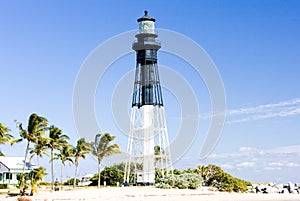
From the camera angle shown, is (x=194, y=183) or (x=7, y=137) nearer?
(x=7, y=137)

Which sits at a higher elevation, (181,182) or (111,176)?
(111,176)

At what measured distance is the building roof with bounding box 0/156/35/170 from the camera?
66.1 meters

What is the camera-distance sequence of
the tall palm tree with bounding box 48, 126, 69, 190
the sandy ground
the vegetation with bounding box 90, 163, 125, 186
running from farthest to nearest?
the vegetation with bounding box 90, 163, 125, 186
the tall palm tree with bounding box 48, 126, 69, 190
the sandy ground

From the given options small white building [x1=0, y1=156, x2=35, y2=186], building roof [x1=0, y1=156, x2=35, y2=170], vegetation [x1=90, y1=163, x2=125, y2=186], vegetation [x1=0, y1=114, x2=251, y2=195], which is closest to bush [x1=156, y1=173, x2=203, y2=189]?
vegetation [x1=0, y1=114, x2=251, y2=195]

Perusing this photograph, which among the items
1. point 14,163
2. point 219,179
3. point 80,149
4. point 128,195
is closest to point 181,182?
point 219,179

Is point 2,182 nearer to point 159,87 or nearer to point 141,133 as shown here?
point 141,133

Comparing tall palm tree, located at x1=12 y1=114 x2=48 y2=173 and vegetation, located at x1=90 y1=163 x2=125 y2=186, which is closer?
tall palm tree, located at x1=12 y1=114 x2=48 y2=173

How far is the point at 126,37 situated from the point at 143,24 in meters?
3.76

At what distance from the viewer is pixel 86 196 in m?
49.3

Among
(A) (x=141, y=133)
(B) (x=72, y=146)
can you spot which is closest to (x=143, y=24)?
(A) (x=141, y=133)

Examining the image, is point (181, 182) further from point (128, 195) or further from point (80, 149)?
point (80, 149)

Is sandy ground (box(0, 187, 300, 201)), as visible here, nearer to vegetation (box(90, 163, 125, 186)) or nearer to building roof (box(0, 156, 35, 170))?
building roof (box(0, 156, 35, 170))

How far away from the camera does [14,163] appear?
6762 centimetres

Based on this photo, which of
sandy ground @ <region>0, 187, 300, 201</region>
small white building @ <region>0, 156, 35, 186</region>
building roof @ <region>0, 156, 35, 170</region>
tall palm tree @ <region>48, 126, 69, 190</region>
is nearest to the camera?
sandy ground @ <region>0, 187, 300, 201</region>
